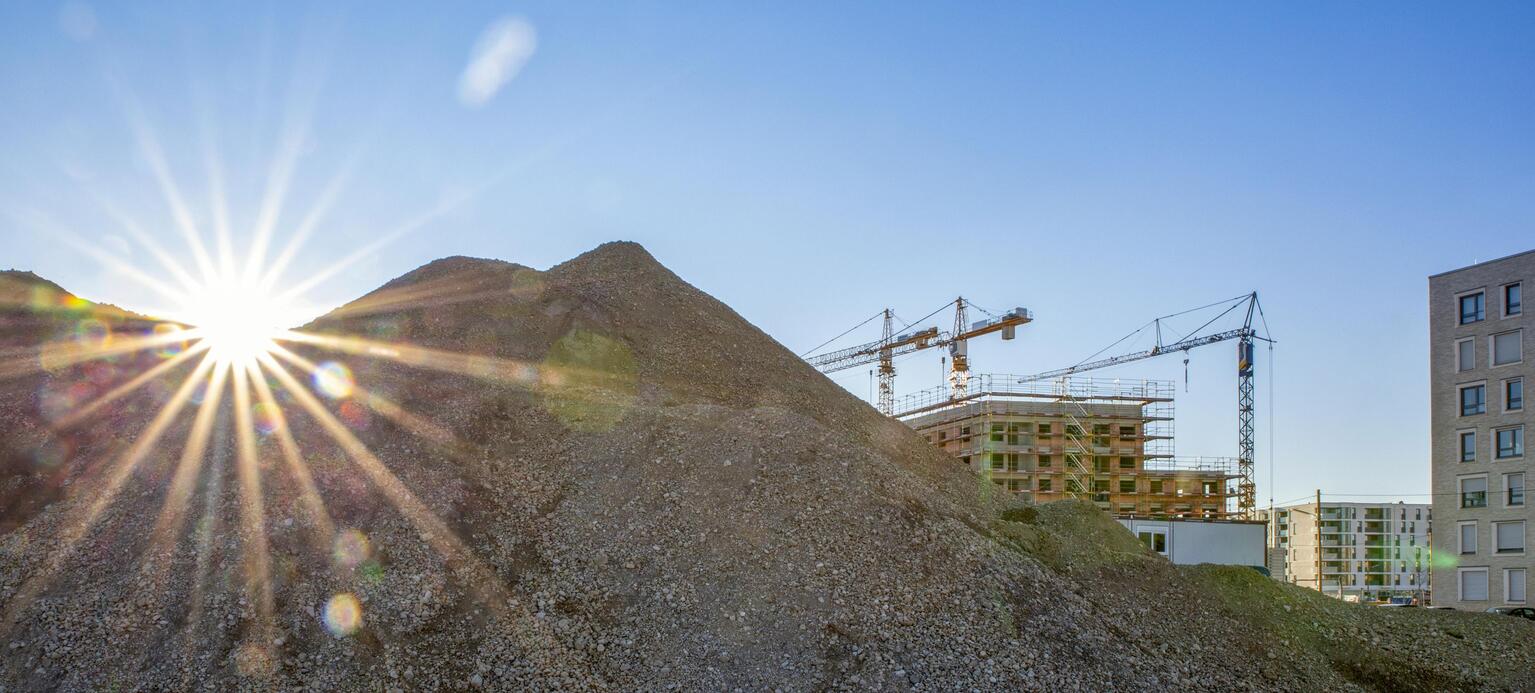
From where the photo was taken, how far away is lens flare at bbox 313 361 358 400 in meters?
22.9

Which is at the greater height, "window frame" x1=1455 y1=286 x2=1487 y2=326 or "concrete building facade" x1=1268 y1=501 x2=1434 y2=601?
"window frame" x1=1455 y1=286 x2=1487 y2=326

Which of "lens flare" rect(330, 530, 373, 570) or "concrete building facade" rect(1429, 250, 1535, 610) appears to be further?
"concrete building facade" rect(1429, 250, 1535, 610)

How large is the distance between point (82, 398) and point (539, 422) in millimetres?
9232

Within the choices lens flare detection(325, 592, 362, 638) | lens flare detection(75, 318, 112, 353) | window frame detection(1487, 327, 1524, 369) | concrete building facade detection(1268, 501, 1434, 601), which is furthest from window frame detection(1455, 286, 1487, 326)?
concrete building facade detection(1268, 501, 1434, 601)

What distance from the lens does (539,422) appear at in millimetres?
22688

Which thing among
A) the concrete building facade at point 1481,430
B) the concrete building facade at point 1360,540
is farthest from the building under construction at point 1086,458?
the concrete building facade at point 1360,540

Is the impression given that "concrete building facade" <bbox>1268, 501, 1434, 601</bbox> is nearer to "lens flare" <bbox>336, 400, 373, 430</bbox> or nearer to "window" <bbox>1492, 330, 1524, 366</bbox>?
"window" <bbox>1492, 330, 1524, 366</bbox>

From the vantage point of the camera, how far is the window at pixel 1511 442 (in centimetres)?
4897

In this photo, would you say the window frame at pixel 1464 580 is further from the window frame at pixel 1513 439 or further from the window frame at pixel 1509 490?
the window frame at pixel 1513 439

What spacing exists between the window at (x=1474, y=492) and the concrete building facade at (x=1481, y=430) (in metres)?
0.04

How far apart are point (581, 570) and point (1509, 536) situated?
4858 centimetres

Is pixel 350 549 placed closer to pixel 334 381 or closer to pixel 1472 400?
pixel 334 381

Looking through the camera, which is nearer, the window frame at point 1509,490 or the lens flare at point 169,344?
the lens flare at point 169,344

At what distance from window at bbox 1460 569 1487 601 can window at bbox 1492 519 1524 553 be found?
4.60 ft
